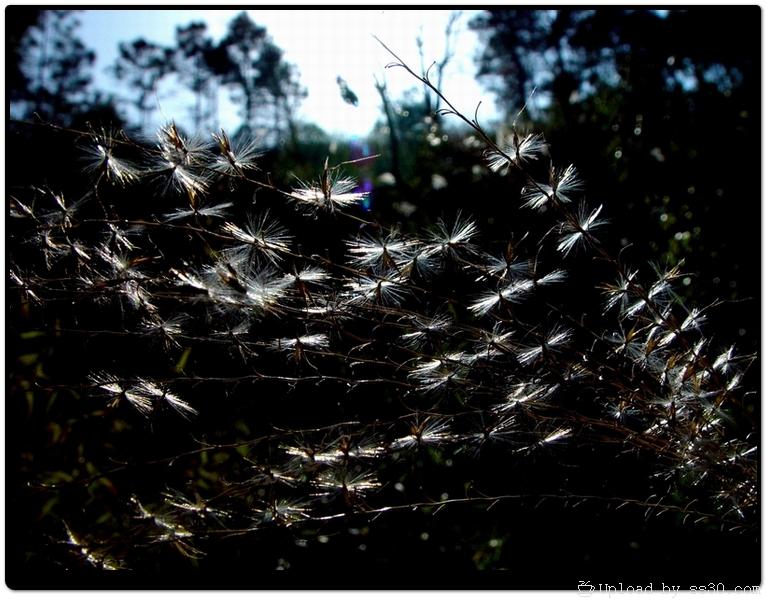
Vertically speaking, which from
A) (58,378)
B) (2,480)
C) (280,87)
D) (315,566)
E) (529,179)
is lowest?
(315,566)

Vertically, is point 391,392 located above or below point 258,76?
below

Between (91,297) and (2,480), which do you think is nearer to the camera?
(91,297)

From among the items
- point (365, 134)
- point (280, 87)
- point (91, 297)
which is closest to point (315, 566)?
point (91, 297)

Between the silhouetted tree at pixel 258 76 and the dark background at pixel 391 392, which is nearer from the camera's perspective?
the dark background at pixel 391 392

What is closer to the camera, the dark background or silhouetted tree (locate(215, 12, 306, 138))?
the dark background

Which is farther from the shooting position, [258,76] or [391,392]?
[258,76]

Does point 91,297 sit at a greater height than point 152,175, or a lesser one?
lesser

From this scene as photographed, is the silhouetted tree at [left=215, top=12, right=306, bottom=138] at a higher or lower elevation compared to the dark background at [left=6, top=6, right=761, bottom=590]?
higher

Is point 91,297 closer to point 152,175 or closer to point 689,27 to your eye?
point 152,175

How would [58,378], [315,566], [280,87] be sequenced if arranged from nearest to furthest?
[315,566], [58,378], [280,87]

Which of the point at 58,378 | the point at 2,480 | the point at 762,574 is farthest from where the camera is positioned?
the point at 58,378

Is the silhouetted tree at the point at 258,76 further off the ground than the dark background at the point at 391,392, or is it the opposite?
the silhouetted tree at the point at 258,76
